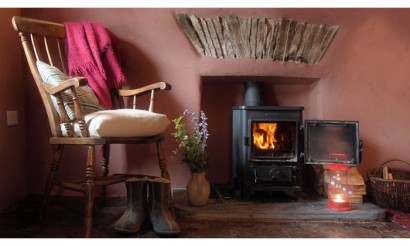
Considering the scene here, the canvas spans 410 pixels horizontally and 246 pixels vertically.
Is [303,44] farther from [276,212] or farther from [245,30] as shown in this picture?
[276,212]

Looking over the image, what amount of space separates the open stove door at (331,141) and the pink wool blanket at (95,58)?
1240 millimetres

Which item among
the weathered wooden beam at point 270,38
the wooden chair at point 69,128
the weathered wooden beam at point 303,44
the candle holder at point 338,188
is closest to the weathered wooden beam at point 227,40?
the weathered wooden beam at point 270,38

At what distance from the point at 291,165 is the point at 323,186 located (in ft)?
1.10

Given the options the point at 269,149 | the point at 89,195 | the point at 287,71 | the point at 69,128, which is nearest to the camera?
the point at 89,195

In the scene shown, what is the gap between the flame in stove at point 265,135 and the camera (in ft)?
7.42

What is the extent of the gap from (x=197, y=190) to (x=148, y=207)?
331 millimetres

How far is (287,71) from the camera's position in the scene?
7.87ft

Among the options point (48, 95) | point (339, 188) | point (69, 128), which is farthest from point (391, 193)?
point (48, 95)

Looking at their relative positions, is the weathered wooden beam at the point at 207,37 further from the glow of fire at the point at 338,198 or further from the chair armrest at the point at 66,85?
the glow of fire at the point at 338,198

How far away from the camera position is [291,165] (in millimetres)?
2182

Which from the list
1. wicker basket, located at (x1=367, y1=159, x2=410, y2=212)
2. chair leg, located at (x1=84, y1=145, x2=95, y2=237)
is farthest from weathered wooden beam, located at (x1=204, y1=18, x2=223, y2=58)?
wicker basket, located at (x1=367, y1=159, x2=410, y2=212)

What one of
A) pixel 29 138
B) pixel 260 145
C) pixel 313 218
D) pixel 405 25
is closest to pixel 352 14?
pixel 405 25

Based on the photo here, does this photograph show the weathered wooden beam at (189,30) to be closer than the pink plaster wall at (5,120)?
No

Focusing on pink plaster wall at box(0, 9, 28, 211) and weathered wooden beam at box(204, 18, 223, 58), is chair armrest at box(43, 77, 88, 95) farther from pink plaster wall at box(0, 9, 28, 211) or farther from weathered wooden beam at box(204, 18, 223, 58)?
weathered wooden beam at box(204, 18, 223, 58)
